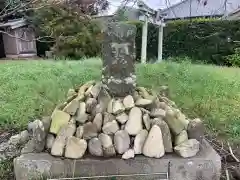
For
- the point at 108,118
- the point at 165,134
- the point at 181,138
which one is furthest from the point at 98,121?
the point at 181,138

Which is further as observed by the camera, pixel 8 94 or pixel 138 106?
pixel 8 94

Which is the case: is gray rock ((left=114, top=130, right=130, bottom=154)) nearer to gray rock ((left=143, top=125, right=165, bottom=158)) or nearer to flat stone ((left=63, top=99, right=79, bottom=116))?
gray rock ((left=143, top=125, right=165, bottom=158))

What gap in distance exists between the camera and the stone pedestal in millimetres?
1934

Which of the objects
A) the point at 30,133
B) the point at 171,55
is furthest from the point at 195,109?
the point at 171,55

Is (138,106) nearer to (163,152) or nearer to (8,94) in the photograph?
(163,152)

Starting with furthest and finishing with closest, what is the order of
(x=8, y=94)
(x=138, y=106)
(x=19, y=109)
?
(x=8, y=94), (x=19, y=109), (x=138, y=106)

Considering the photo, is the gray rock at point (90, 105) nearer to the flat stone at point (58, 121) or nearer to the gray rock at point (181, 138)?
the flat stone at point (58, 121)

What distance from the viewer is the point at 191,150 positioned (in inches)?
71.4

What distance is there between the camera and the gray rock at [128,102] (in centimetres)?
190

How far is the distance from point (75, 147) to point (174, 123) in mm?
615

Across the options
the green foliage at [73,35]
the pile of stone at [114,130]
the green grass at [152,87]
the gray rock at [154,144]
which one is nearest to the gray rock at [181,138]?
the pile of stone at [114,130]

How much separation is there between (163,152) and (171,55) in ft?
25.2

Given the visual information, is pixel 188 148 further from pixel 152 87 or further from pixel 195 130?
pixel 152 87

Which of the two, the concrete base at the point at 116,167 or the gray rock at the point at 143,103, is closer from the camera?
the concrete base at the point at 116,167
